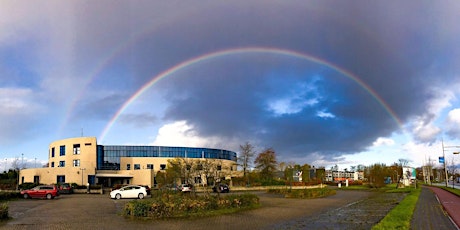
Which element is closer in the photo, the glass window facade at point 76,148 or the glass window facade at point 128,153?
the glass window facade at point 76,148

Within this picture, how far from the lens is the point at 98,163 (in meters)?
98.4

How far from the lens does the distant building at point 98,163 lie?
86.0 meters

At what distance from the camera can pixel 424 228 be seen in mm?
15719

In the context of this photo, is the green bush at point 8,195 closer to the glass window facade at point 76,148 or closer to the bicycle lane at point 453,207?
the bicycle lane at point 453,207

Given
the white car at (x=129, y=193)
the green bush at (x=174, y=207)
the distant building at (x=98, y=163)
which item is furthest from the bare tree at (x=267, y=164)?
the green bush at (x=174, y=207)

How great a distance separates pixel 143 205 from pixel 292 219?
7.81 meters

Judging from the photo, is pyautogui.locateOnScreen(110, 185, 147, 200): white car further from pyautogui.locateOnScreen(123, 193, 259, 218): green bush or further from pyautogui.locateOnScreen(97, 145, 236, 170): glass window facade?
pyautogui.locateOnScreen(97, 145, 236, 170): glass window facade

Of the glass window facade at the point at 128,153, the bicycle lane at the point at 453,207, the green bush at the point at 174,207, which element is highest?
the glass window facade at the point at 128,153

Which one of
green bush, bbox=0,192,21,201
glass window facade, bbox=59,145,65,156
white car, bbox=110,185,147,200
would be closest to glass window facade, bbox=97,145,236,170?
glass window facade, bbox=59,145,65,156

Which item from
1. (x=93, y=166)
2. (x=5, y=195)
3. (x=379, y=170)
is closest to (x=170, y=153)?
(x=93, y=166)

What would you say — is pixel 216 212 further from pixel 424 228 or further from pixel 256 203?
pixel 424 228

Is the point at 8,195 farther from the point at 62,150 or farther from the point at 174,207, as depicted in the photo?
the point at 62,150

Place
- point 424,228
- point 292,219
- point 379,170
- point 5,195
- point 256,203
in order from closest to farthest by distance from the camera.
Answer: point 424,228 < point 292,219 < point 256,203 < point 5,195 < point 379,170

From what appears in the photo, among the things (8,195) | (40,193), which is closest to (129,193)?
(40,193)
